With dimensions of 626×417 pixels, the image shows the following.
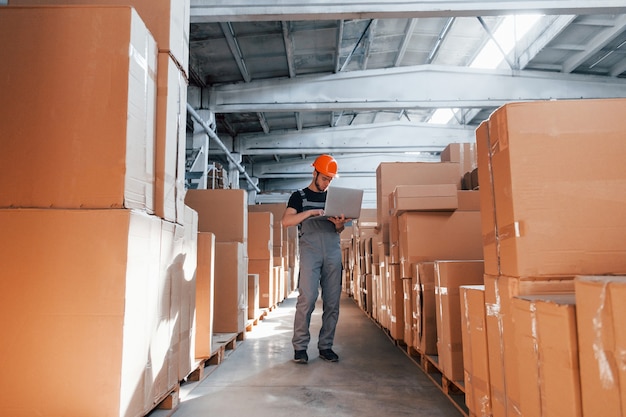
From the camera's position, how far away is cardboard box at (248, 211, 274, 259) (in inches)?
237

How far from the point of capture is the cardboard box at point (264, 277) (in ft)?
19.6

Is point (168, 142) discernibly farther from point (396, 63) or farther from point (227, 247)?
point (396, 63)

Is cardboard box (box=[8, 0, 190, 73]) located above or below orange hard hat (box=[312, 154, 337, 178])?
above

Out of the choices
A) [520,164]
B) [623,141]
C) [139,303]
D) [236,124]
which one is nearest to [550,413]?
[520,164]

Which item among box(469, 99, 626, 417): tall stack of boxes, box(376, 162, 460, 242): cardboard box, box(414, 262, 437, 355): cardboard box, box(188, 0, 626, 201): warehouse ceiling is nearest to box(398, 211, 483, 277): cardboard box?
box(414, 262, 437, 355): cardboard box

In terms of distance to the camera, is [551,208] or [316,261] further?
[316,261]

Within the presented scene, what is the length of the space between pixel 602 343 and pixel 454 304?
137 cm

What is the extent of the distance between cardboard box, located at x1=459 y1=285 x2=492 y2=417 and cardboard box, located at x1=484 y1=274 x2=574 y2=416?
5cm

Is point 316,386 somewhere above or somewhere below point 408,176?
below

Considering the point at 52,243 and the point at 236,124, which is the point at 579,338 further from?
the point at 236,124

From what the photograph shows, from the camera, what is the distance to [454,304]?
2.33 m

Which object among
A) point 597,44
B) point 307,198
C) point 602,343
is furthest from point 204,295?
point 597,44

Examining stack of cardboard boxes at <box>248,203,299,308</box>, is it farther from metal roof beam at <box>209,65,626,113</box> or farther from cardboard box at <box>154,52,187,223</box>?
cardboard box at <box>154,52,187,223</box>

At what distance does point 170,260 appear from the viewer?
209 cm
